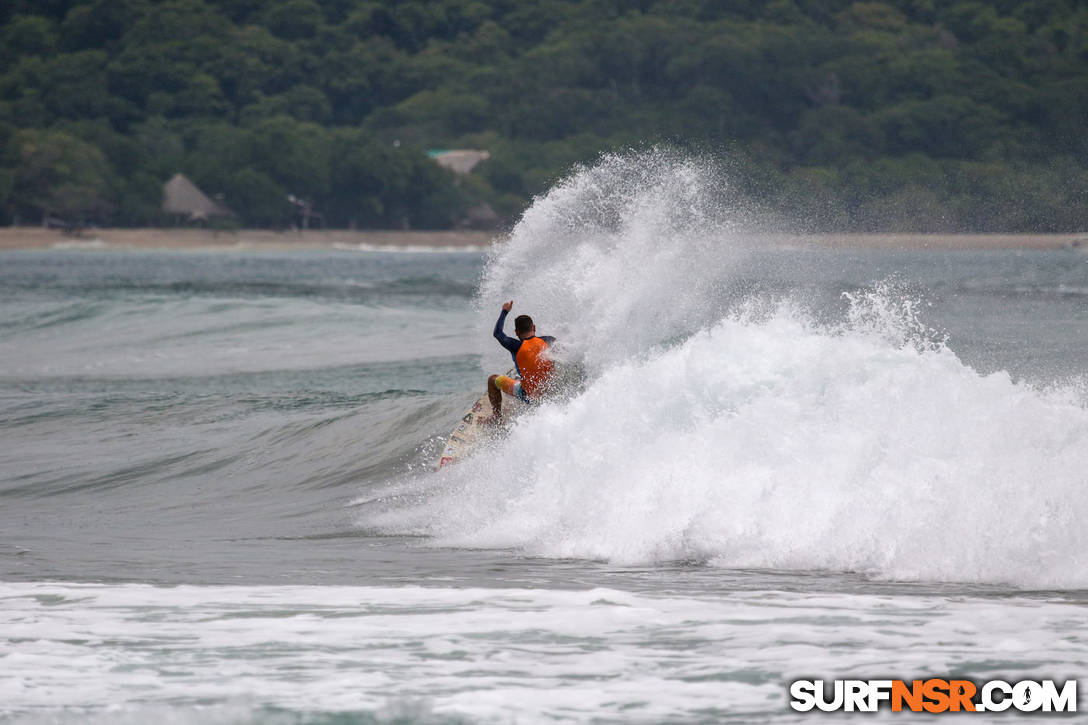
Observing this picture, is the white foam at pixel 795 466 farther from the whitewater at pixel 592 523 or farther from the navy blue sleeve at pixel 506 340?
the navy blue sleeve at pixel 506 340

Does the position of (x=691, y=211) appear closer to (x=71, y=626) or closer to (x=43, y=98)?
(x=71, y=626)

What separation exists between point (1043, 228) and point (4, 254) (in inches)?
3127

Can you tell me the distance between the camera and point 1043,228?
211ft

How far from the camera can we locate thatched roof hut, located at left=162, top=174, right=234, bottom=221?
130375mm

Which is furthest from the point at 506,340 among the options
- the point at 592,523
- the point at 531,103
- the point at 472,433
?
the point at 531,103

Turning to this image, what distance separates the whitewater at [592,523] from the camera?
700 cm

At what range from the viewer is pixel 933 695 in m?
6.59

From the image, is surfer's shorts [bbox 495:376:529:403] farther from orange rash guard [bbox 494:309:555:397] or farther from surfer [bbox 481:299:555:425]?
orange rash guard [bbox 494:309:555:397]

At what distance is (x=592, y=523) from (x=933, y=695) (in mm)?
4111

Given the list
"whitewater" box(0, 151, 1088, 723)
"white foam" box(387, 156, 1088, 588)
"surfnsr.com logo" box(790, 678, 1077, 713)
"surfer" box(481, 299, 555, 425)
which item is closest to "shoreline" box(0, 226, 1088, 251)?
"whitewater" box(0, 151, 1088, 723)

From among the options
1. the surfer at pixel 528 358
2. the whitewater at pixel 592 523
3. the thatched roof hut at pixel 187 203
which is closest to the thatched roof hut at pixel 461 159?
the thatched roof hut at pixel 187 203

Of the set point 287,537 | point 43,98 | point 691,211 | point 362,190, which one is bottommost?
point 287,537

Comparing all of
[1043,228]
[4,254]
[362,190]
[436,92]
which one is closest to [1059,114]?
[1043,228]

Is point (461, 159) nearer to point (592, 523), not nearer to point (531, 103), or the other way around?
point (531, 103)
